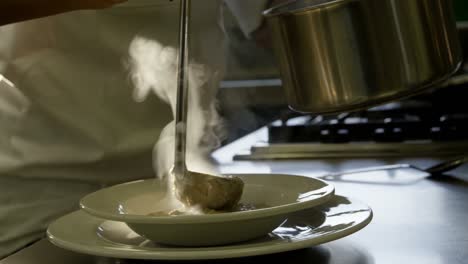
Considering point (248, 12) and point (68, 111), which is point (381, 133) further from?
point (68, 111)

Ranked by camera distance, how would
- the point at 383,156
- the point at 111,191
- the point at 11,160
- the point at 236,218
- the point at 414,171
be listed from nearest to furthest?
the point at 236,218 < the point at 111,191 < the point at 11,160 < the point at 414,171 < the point at 383,156

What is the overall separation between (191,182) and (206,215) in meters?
0.10

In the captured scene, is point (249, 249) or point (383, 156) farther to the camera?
point (383, 156)

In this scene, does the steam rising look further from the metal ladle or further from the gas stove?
the gas stove

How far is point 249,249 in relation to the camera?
0.56 m

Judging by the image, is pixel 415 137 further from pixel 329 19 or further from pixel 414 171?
pixel 329 19

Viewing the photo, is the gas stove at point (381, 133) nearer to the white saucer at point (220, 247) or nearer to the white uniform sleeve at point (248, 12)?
the white uniform sleeve at point (248, 12)

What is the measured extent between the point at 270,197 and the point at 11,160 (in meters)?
0.28

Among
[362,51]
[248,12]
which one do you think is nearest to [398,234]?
[362,51]

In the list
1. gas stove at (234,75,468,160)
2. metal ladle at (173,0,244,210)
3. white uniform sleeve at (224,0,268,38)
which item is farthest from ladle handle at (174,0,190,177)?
gas stove at (234,75,468,160)

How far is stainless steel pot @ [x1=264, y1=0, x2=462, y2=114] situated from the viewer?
0.68 meters

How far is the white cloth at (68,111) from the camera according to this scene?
31.5 inches

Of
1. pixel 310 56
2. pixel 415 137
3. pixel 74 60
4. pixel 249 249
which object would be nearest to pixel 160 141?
pixel 74 60

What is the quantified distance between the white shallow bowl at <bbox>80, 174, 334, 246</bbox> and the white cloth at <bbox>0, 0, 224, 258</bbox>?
0.16 m
